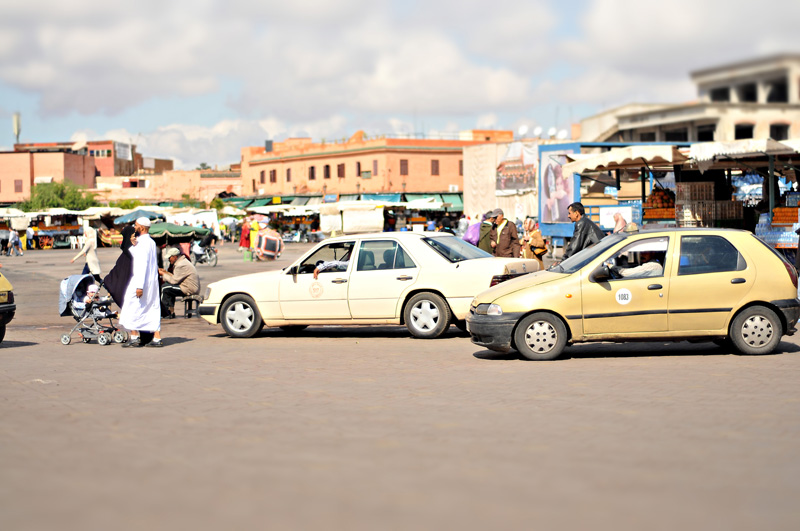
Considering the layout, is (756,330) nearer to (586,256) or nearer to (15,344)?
(586,256)

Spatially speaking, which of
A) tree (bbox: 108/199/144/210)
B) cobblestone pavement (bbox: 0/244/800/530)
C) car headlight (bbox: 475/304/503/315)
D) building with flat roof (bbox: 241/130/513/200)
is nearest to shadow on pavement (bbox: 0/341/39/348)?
cobblestone pavement (bbox: 0/244/800/530)

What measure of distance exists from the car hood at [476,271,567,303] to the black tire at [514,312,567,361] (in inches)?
14.7

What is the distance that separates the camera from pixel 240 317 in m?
14.1

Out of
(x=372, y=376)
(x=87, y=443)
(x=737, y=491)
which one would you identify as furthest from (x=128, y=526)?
(x=372, y=376)

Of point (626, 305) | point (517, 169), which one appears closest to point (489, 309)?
point (626, 305)

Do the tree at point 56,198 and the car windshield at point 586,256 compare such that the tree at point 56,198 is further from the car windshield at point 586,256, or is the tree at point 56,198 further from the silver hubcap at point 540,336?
the silver hubcap at point 540,336

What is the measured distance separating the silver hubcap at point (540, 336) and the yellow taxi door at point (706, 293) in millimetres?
1353

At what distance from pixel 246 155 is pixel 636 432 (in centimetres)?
8952

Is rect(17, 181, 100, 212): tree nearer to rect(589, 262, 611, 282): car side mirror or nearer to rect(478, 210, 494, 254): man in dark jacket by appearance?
rect(478, 210, 494, 254): man in dark jacket

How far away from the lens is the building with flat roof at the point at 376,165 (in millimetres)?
75375

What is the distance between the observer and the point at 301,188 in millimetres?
83500

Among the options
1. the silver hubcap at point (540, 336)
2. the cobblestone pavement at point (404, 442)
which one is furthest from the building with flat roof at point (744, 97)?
the silver hubcap at point (540, 336)

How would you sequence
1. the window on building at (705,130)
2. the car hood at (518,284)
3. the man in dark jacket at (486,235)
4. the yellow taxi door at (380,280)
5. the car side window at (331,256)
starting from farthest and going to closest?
the man in dark jacket at (486,235)
the car side window at (331,256)
the yellow taxi door at (380,280)
the car hood at (518,284)
the window on building at (705,130)

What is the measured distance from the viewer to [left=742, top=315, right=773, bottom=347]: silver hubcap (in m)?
10.8
